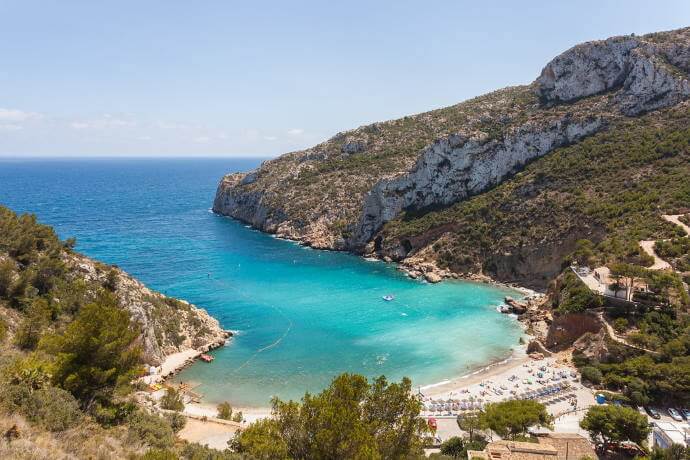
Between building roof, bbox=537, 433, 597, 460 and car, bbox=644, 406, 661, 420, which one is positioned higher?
building roof, bbox=537, 433, 597, 460

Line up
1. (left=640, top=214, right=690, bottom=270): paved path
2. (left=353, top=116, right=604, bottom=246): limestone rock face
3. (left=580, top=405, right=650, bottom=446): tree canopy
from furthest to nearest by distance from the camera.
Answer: (left=353, top=116, right=604, bottom=246): limestone rock face
(left=640, top=214, right=690, bottom=270): paved path
(left=580, top=405, right=650, bottom=446): tree canopy

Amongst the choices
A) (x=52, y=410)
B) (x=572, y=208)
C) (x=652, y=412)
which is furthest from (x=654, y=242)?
(x=52, y=410)

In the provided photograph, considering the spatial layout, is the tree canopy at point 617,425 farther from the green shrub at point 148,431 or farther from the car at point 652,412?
the green shrub at point 148,431

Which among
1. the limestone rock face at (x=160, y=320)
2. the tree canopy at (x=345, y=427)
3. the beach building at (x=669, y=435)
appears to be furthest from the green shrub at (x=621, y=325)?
the limestone rock face at (x=160, y=320)

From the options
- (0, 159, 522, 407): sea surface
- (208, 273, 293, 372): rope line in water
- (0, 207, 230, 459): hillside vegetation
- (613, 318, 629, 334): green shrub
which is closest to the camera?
(0, 207, 230, 459): hillside vegetation

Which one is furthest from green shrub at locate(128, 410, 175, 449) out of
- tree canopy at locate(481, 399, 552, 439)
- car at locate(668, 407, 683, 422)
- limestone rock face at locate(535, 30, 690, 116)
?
limestone rock face at locate(535, 30, 690, 116)

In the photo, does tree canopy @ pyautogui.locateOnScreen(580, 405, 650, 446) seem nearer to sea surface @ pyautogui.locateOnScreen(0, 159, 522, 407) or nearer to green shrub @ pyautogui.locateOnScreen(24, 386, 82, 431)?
sea surface @ pyautogui.locateOnScreen(0, 159, 522, 407)
